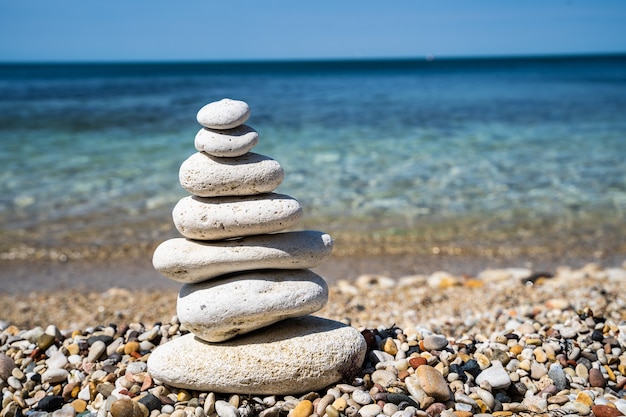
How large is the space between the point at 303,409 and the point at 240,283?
0.92m

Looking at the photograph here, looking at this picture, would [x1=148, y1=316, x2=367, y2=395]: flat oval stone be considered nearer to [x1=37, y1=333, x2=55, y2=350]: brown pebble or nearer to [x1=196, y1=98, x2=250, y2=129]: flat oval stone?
[x1=37, y1=333, x2=55, y2=350]: brown pebble

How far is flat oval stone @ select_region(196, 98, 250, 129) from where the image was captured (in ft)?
13.2

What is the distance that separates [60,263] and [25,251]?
2.69 ft

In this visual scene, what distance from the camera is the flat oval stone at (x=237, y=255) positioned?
404cm

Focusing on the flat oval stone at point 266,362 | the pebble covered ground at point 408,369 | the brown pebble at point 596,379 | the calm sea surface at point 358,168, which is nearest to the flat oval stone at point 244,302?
the flat oval stone at point 266,362

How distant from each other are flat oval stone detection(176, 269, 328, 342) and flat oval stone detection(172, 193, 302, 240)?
1.10ft

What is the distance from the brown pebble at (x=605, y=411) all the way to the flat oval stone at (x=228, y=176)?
2.52 m

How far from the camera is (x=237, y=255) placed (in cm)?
404

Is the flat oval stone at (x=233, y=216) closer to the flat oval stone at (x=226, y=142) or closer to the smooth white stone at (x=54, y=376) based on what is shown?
the flat oval stone at (x=226, y=142)

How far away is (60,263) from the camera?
858 centimetres

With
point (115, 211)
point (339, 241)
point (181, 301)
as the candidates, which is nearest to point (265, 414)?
point (181, 301)

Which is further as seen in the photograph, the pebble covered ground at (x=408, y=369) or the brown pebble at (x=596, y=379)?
the brown pebble at (x=596, y=379)

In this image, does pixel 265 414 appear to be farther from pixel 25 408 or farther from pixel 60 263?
pixel 60 263

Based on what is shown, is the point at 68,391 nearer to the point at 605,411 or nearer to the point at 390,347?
the point at 390,347
